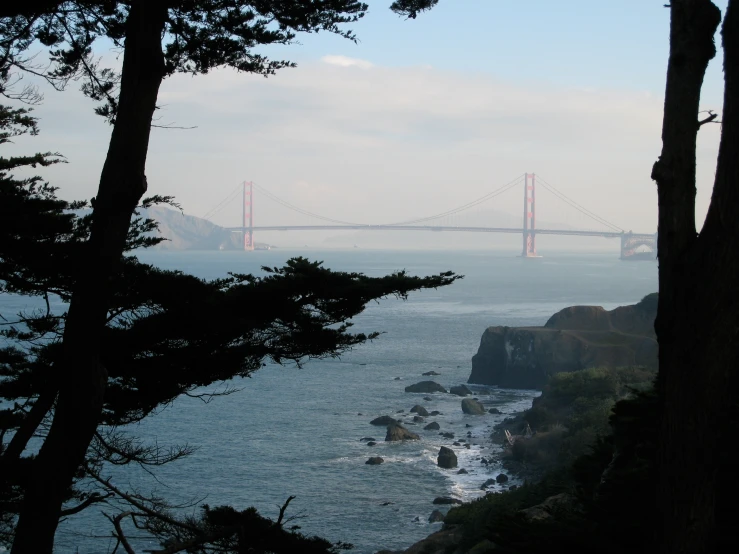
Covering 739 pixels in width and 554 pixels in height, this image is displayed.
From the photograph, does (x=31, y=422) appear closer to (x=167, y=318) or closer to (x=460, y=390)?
(x=167, y=318)

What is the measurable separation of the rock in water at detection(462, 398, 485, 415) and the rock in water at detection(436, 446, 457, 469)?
6.06 m

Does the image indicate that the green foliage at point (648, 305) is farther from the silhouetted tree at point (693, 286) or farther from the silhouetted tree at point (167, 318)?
the silhouetted tree at point (693, 286)

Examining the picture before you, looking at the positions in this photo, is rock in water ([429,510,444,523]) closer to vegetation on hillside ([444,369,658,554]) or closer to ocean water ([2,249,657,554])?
ocean water ([2,249,657,554])

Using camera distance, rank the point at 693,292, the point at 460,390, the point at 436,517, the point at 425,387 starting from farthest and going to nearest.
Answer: the point at 425,387 < the point at 460,390 < the point at 436,517 < the point at 693,292

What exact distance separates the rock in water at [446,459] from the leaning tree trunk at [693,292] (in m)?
19.1

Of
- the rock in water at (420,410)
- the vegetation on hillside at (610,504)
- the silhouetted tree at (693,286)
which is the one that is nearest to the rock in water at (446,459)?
the rock in water at (420,410)

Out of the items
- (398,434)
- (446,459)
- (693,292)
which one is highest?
(693,292)

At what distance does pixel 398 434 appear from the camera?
24.0 metres

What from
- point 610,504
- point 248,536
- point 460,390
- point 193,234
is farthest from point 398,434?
point 193,234

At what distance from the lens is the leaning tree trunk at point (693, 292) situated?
8.41 feet

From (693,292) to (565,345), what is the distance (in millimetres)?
30586

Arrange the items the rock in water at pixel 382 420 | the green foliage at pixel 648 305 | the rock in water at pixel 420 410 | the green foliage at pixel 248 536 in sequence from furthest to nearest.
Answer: the green foliage at pixel 648 305 < the rock in water at pixel 420 410 < the rock in water at pixel 382 420 < the green foliage at pixel 248 536

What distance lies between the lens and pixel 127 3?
451cm

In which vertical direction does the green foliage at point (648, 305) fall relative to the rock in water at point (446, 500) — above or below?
above
